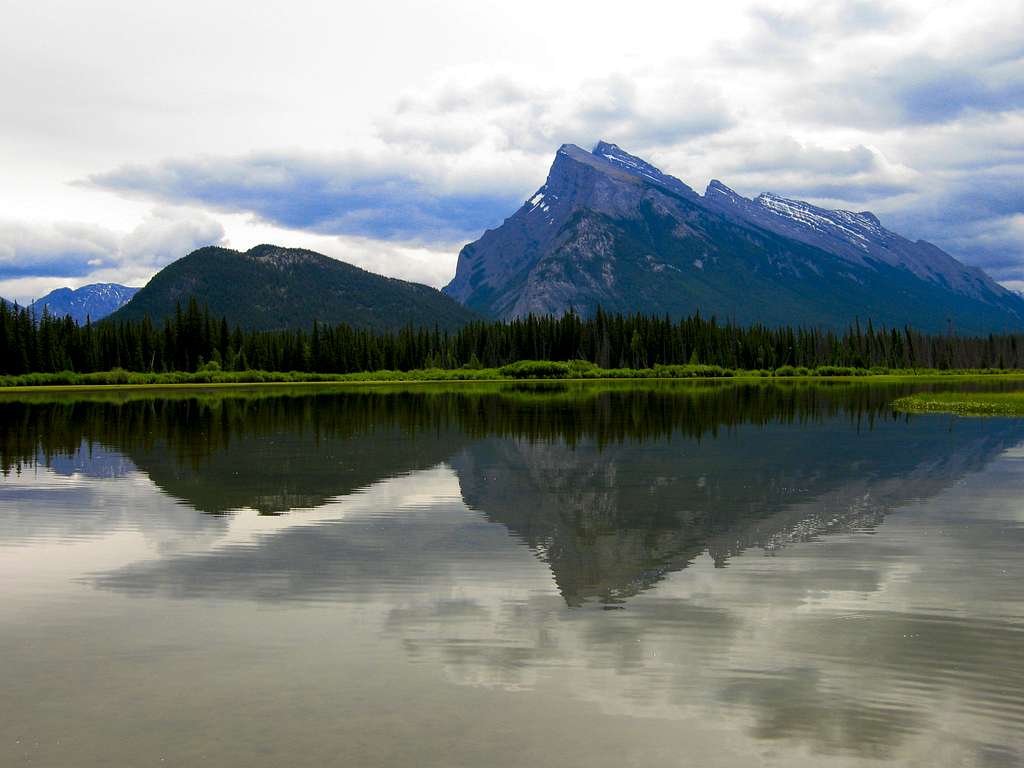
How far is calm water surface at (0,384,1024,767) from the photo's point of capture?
9977 millimetres

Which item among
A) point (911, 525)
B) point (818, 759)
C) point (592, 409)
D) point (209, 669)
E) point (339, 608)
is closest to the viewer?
point (818, 759)

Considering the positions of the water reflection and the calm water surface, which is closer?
the calm water surface

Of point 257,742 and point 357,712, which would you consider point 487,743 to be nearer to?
point 357,712

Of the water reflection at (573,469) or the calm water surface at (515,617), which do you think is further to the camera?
A: the water reflection at (573,469)

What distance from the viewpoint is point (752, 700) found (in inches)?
431

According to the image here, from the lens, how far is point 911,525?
73.4 ft

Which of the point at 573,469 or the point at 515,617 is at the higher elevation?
the point at 573,469

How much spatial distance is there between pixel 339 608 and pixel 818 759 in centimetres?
845

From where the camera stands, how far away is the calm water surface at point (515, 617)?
9977 mm

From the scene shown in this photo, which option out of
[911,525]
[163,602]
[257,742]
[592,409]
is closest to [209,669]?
[257,742]

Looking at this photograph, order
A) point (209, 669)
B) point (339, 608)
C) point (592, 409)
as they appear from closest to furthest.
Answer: point (209, 669)
point (339, 608)
point (592, 409)

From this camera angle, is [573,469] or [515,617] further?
[573,469]

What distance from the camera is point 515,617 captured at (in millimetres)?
14391

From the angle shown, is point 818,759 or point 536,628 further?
point 536,628
